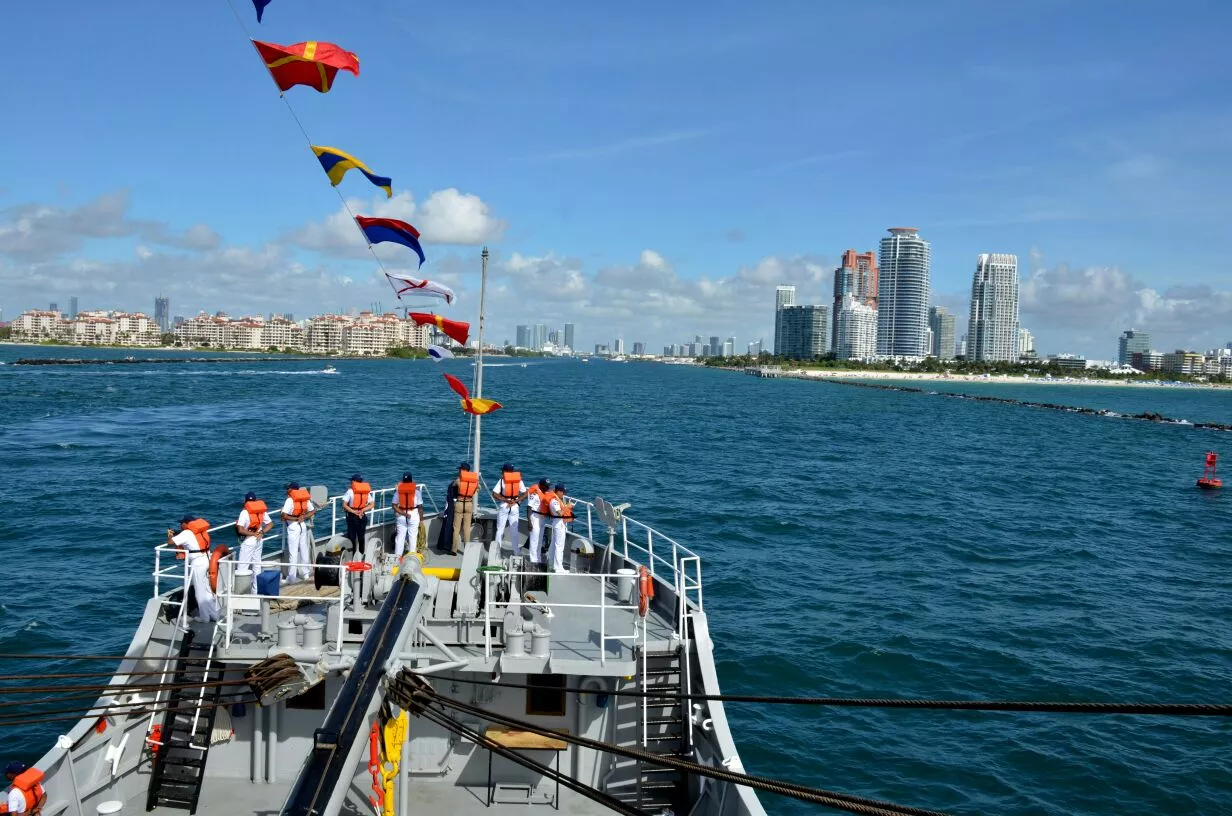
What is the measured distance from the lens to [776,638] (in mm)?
24219

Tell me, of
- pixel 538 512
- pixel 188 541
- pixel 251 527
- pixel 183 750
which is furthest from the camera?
pixel 538 512

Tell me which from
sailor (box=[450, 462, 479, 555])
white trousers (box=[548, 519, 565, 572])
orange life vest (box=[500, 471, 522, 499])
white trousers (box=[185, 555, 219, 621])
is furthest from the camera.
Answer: sailor (box=[450, 462, 479, 555])

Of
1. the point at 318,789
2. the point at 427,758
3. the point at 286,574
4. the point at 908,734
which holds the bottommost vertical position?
the point at 908,734

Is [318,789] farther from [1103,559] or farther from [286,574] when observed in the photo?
[1103,559]

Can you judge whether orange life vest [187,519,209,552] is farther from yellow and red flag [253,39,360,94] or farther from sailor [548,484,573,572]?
yellow and red flag [253,39,360,94]

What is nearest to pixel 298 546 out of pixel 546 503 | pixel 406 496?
pixel 406 496

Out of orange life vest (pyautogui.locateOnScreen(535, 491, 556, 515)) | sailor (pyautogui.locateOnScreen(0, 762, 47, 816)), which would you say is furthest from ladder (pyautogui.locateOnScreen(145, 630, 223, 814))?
orange life vest (pyautogui.locateOnScreen(535, 491, 556, 515))

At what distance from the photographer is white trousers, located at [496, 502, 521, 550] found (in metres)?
16.7

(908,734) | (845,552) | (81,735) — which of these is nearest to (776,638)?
(908,734)

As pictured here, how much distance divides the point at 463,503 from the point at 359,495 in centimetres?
205

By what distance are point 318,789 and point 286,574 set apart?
10477 millimetres

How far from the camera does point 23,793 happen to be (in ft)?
30.7

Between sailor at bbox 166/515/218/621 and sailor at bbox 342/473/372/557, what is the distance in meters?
2.80

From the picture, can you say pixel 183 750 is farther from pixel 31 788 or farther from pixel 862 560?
pixel 862 560
